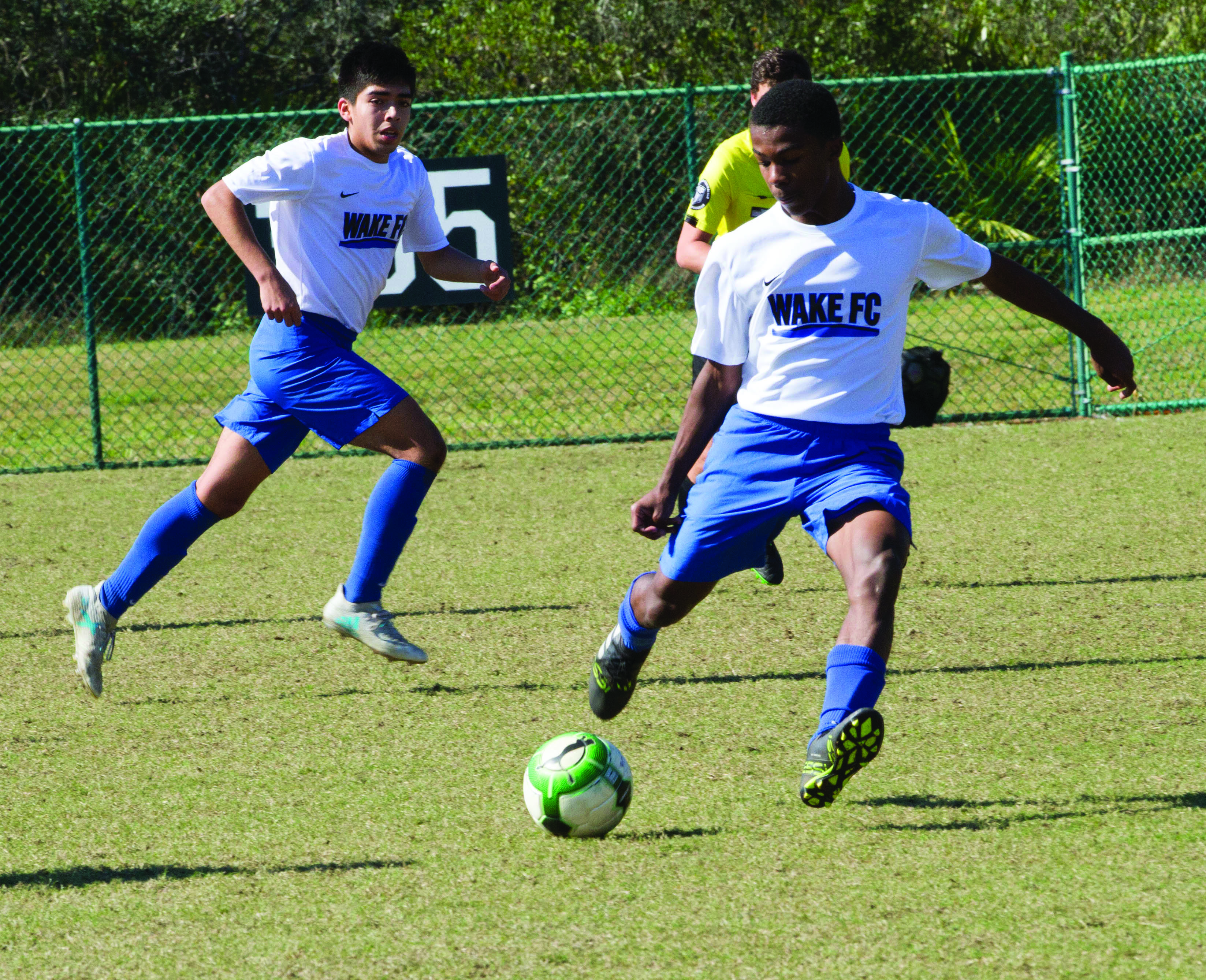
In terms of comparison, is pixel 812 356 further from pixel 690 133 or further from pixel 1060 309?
pixel 690 133

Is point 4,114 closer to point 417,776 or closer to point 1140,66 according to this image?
point 1140,66

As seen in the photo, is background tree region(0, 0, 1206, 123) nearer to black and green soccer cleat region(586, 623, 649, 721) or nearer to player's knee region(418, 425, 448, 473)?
player's knee region(418, 425, 448, 473)

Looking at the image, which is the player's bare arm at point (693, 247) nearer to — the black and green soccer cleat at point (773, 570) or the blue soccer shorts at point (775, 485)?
the black and green soccer cleat at point (773, 570)

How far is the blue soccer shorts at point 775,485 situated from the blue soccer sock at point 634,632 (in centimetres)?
25

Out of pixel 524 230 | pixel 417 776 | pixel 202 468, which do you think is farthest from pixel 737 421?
pixel 524 230

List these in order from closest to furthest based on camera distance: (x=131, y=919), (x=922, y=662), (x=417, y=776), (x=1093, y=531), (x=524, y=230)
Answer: (x=131, y=919), (x=417, y=776), (x=922, y=662), (x=1093, y=531), (x=524, y=230)

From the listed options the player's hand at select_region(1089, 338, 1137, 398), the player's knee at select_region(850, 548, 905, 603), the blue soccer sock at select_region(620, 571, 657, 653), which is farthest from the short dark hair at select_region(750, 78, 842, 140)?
the blue soccer sock at select_region(620, 571, 657, 653)

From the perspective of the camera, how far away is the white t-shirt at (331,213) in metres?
4.91

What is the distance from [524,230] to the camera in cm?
1304

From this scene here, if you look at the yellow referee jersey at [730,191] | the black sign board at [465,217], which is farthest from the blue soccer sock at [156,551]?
the black sign board at [465,217]

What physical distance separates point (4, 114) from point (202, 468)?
13.1 metres

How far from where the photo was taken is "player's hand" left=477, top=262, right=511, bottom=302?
17.7ft

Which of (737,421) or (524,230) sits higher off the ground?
(737,421)

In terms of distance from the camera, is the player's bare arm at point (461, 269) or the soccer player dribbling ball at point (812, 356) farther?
the player's bare arm at point (461, 269)
